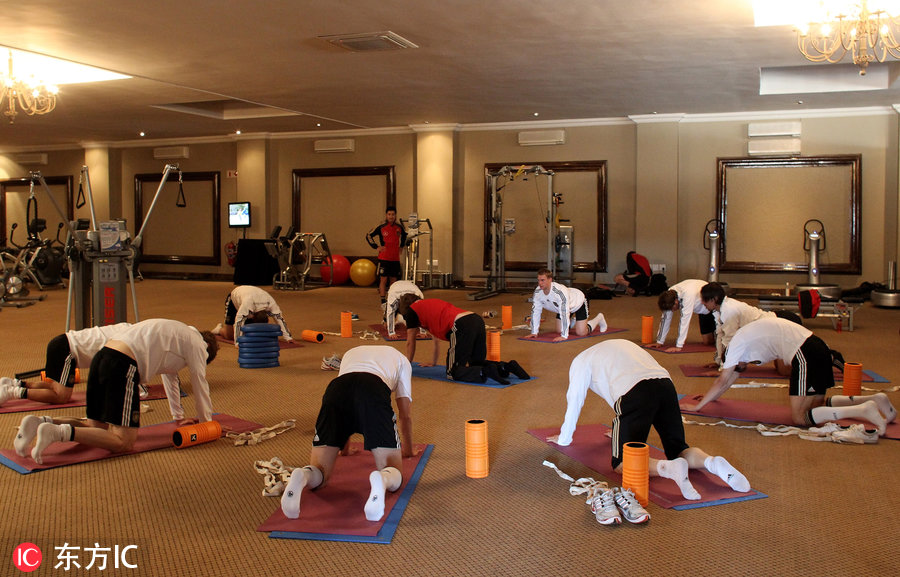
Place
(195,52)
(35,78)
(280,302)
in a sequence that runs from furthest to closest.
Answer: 1. (280,302)
2. (35,78)
3. (195,52)

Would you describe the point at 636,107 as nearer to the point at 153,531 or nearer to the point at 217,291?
the point at 217,291


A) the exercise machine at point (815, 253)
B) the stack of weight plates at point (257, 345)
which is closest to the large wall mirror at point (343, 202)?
the exercise machine at point (815, 253)

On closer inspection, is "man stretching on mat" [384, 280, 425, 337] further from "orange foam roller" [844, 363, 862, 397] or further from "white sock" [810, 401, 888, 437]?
"white sock" [810, 401, 888, 437]

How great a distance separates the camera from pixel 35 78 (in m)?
8.85

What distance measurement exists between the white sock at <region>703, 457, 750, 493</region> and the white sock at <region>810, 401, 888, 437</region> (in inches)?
51.5

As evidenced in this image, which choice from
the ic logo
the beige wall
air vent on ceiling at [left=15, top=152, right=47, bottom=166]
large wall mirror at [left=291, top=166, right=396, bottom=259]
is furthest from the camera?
air vent on ceiling at [left=15, top=152, right=47, bottom=166]

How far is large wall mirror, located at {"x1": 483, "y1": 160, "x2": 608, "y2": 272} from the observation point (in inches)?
503

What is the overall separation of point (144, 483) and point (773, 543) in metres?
2.65

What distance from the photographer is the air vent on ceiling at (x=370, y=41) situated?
698 centimetres

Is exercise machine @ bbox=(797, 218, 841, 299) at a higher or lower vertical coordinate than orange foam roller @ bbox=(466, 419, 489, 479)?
higher

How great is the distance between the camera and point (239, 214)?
48.3 feet

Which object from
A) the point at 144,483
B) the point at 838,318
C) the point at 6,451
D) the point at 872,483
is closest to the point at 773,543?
the point at 872,483

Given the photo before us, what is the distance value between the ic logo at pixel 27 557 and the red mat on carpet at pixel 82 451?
90 cm

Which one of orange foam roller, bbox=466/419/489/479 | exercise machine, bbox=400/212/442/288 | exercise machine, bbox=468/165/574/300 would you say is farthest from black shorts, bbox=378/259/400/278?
orange foam roller, bbox=466/419/489/479
